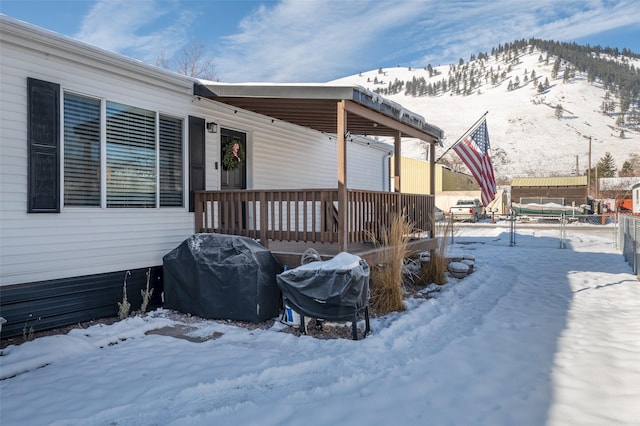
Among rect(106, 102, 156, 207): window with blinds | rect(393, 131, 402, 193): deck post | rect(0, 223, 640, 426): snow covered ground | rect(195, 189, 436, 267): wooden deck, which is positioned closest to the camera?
rect(0, 223, 640, 426): snow covered ground

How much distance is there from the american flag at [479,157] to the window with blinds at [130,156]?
6.12 m

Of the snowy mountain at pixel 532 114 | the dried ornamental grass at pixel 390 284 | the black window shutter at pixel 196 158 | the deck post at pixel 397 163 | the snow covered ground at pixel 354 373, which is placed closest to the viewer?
the snow covered ground at pixel 354 373

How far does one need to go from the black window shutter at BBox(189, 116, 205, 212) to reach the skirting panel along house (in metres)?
0.02

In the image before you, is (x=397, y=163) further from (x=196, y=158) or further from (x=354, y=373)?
(x=354, y=373)

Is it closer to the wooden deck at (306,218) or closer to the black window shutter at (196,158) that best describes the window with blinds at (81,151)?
the black window shutter at (196,158)

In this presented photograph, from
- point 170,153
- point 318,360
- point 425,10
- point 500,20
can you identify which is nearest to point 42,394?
point 318,360

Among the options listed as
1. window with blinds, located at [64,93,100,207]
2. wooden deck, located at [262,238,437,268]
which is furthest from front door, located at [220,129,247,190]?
window with blinds, located at [64,93,100,207]

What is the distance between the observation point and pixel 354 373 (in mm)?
3740

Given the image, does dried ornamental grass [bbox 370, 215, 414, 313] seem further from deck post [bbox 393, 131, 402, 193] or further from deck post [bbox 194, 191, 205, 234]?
deck post [bbox 194, 191, 205, 234]

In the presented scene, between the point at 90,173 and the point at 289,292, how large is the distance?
2.91m

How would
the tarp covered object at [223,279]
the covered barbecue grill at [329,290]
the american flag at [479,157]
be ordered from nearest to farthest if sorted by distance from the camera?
the covered barbecue grill at [329,290] < the tarp covered object at [223,279] < the american flag at [479,157]

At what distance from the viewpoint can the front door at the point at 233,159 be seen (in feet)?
24.4

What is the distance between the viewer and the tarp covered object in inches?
210

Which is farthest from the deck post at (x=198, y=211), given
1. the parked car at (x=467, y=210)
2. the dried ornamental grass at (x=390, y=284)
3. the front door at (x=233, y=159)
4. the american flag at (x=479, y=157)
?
the parked car at (x=467, y=210)
